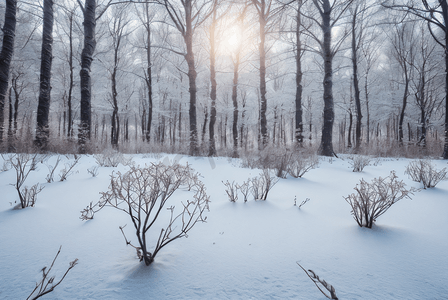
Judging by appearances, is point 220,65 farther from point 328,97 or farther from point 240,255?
point 240,255

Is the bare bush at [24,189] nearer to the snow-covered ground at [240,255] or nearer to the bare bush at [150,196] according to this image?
the snow-covered ground at [240,255]

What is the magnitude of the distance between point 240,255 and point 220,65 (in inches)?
672

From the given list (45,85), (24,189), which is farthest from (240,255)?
(45,85)

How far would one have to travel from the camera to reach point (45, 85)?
6.20m

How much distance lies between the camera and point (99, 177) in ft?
11.3

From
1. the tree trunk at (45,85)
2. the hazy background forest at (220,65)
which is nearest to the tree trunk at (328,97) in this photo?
the hazy background forest at (220,65)

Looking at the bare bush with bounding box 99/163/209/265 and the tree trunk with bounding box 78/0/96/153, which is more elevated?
the tree trunk with bounding box 78/0/96/153

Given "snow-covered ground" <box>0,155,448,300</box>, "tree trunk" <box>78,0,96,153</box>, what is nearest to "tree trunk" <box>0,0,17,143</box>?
"tree trunk" <box>78,0,96,153</box>

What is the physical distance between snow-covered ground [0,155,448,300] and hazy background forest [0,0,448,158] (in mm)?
3610

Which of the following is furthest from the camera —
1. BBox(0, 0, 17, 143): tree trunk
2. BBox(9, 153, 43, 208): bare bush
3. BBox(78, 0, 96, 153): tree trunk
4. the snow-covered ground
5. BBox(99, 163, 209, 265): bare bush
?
BBox(78, 0, 96, 153): tree trunk

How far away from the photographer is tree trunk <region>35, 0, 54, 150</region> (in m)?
5.71

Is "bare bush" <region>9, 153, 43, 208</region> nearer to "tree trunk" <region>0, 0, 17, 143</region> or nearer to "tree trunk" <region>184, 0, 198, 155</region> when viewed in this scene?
"tree trunk" <region>0, 0, 17, 143</region>

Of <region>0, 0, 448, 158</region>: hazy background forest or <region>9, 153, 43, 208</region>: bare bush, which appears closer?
A: <region>9, 153, 43, 208</region>: bare bush

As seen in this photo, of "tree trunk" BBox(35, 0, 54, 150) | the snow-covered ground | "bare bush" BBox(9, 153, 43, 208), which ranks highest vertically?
"tree trunk" BBox(35, 0, 54, 150)
